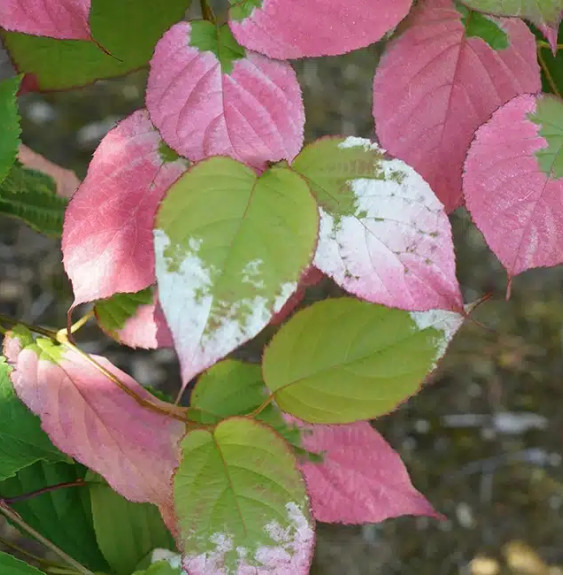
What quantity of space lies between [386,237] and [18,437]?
13.6 inches

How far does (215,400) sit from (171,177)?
21 centimetres

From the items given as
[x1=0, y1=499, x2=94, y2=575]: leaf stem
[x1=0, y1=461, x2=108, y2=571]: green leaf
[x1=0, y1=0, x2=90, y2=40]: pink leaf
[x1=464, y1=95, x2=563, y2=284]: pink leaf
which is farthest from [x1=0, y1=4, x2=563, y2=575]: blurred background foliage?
[x1=0, y1=0, x2=90, y2=40]: pink leaf

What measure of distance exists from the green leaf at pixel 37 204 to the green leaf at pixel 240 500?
337mm

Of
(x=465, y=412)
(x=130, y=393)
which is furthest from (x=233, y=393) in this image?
(x=465, y=412)

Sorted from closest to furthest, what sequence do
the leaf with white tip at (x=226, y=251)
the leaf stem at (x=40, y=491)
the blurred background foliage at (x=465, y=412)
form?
1. the leaf with white tip at (x=226, y=251)
2. the leaf stem at (x=40, y=491)
3. the blurred background foliage at (x=465, y=412)

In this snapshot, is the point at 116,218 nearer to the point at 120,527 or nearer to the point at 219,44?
the point at 219,44

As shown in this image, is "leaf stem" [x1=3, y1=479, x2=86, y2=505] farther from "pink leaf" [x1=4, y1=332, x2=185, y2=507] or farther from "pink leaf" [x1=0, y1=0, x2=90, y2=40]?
"pink leaf" [x1=0, y1=0, x2=90, y2=40]

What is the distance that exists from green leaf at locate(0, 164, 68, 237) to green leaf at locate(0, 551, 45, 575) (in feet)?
1.09

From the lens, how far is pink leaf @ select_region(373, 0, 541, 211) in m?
0.52

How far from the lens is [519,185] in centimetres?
49

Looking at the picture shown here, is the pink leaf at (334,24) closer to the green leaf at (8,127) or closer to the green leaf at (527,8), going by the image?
the green leaf at (527,8)

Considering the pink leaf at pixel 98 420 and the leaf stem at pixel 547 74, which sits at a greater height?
the leaf stem at pixel 547 74

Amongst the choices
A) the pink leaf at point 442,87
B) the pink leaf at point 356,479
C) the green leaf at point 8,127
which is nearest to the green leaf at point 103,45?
Answer: the green leaf at point 8,127

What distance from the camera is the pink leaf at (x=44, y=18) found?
46 centimetres
